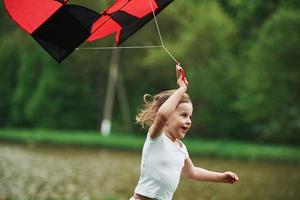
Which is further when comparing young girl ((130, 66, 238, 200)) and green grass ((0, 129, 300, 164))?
green grass ((0, 129, 300, 164))

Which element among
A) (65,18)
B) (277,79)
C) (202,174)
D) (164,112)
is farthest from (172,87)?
(164,112)

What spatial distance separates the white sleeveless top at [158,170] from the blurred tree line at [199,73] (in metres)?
17.4

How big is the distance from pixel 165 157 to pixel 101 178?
11.9 metres

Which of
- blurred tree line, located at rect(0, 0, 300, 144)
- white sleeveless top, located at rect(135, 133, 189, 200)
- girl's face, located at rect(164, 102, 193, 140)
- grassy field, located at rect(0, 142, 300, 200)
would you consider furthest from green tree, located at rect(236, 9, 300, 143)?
white sleeveless top, located at rect(135, 133, 189, 200)

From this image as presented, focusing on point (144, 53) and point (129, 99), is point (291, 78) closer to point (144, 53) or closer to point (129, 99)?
point (144, 53)

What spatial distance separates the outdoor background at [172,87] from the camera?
15.8 metres

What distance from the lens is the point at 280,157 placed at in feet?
82.6

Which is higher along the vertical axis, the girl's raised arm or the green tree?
the girl's raised arm

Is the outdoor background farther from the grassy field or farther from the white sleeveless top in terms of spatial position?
the white sleeveless top

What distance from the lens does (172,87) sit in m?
37.6

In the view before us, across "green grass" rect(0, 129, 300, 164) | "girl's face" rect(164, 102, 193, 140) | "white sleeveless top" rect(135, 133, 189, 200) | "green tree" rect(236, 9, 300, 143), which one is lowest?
"green grass" rect(0, 129, 300, 164)

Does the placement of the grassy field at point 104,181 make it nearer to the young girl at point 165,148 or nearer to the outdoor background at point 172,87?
the outdoor background at point 172,87

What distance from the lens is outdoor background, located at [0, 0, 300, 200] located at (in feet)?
51.8

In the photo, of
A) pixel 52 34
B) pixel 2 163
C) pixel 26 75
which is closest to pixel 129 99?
pixel 26 75
